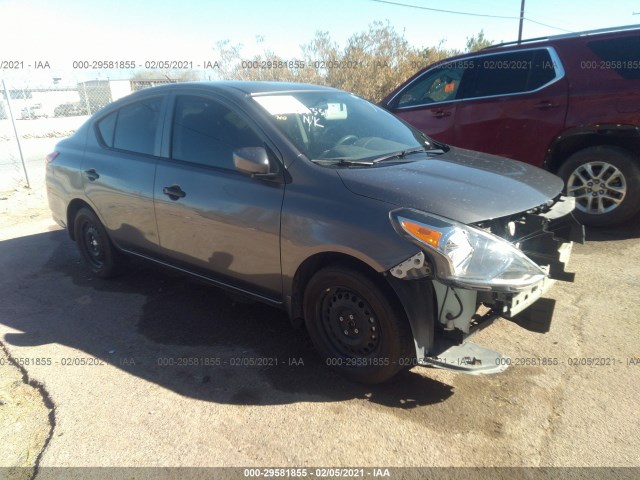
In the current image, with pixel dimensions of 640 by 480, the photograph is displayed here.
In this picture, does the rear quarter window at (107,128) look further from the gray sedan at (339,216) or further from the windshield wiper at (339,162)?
the windshield wiper at (339,162)

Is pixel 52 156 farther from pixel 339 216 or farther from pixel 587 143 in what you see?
pixel 587 143

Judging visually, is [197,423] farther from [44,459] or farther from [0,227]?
[0,227]

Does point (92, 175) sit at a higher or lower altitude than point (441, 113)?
lower

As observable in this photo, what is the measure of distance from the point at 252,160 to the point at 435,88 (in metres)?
4.13

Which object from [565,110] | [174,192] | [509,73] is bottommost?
[174,192]

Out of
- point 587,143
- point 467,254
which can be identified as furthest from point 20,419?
point 587,143

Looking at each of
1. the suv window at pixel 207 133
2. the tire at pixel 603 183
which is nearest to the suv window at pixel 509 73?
the tire at pixel 603 183

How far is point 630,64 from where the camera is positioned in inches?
192

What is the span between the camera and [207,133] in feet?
11.6

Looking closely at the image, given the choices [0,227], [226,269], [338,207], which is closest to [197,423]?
[226,269]

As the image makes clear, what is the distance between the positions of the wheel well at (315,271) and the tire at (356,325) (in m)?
0.03

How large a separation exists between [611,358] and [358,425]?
69.6 inches

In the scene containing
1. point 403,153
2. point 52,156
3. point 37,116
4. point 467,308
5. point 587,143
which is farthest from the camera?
point 37,116

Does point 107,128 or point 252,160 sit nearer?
point 252,160
